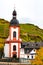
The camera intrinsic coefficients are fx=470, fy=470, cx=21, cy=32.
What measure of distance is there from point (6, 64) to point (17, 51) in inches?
787

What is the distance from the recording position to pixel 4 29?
188 m

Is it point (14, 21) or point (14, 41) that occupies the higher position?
point (14, 21)

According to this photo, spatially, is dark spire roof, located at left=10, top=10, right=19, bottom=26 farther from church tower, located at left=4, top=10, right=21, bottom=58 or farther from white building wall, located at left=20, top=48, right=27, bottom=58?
white building wall, located at left=20, top=48, right=27, bottom=58

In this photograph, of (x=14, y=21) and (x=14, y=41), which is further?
(x=14, y=21)

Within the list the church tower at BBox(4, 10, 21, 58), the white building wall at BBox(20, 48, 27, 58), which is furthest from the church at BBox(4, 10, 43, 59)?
the white building wall at BBox(20, 48, 27, 58)

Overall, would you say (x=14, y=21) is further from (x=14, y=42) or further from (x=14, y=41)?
(x=14, y=42)

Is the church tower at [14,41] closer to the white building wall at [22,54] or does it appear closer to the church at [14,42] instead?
the church at [14,42]

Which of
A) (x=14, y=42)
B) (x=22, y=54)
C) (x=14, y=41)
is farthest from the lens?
(x=22, y=54)

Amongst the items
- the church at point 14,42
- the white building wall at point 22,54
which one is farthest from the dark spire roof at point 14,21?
the white building wall at point 22,54

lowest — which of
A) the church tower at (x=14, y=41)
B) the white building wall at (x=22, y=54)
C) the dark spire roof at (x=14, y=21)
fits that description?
the white building wall at (x=22, y=54)

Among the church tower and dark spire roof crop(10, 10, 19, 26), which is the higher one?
dark spire roof crop(10, 10, 19, 26)

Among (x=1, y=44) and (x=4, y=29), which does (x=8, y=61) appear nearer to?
(x=1, y=44)

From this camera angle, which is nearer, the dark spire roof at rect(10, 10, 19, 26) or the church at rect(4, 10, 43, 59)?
the dark spire roof at rect(10, 10, 19, 26)

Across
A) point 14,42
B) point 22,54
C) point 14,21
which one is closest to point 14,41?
point 14,42
